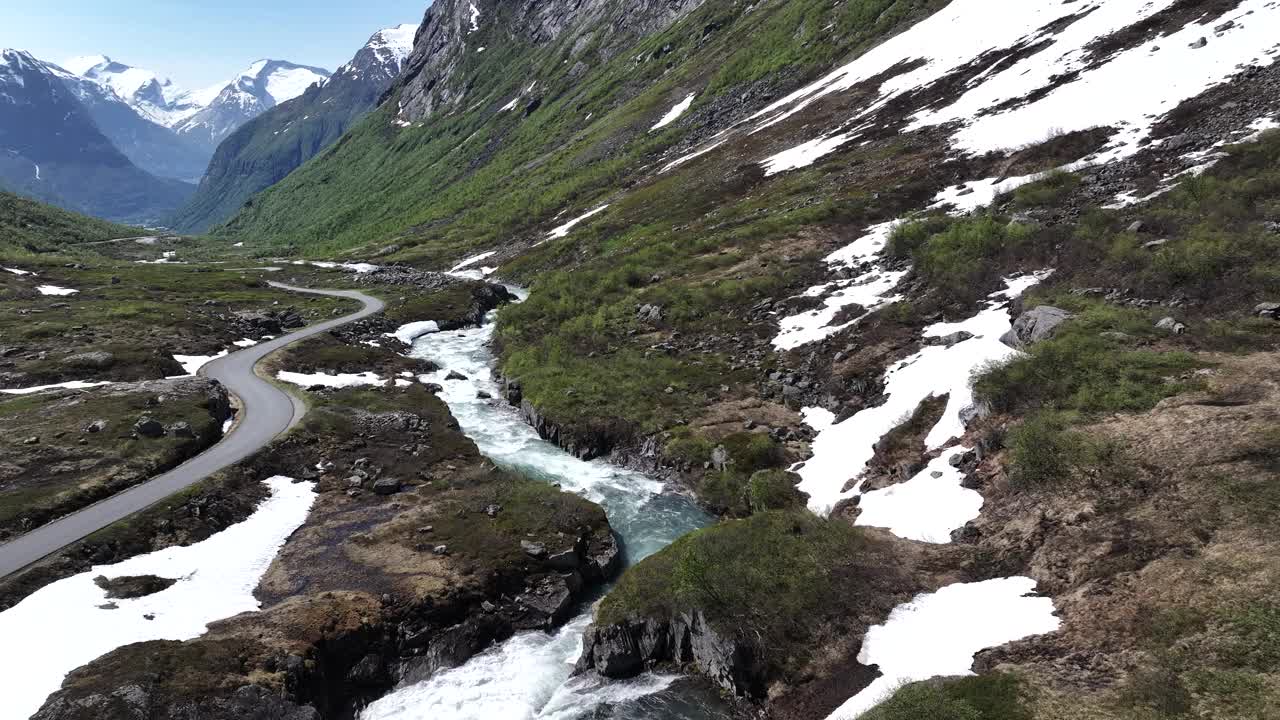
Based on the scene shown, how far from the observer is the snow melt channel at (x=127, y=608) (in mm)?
20828

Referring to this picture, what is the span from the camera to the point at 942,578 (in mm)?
20984

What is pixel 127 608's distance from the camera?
81.3 feet

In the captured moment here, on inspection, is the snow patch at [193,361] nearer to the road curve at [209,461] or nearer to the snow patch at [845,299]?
the road curve at [209,461]

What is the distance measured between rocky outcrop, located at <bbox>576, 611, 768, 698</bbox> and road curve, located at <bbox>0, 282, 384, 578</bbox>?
24942 millimetres

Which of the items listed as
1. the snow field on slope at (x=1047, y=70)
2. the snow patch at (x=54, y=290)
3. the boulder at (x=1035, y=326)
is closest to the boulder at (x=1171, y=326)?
the boulder at (x=1035, y=326)

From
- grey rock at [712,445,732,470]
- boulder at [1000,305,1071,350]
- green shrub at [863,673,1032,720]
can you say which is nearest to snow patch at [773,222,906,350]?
grey rock at [712,445,732,470]

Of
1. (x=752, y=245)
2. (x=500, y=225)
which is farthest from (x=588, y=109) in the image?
(x=752, y=245)

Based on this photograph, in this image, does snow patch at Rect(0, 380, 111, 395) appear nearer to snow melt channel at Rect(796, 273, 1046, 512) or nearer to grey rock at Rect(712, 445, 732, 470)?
grey rock at Rect(712, 445, 732, 470)

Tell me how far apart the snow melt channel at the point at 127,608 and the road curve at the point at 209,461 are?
365cm

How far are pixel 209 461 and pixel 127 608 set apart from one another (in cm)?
1514

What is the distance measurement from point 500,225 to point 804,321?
111 meters

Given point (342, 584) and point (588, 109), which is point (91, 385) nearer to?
point (342, 584)

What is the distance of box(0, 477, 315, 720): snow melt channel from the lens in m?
20.8

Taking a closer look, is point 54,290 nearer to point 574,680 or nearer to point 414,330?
point 414,330
